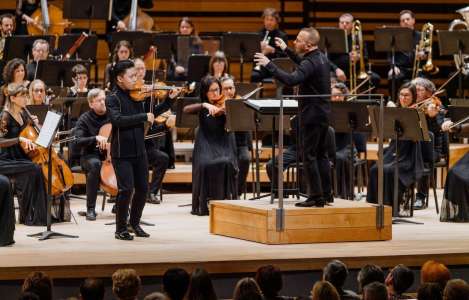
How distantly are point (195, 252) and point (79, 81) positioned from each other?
3578 mm

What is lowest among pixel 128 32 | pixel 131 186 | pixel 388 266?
pixel 388 266

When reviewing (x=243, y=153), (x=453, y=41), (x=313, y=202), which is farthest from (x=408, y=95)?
(x=453, y=41)

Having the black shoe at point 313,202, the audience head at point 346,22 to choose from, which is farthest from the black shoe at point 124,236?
the audience head at point 346,22

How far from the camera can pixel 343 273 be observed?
4953 mm

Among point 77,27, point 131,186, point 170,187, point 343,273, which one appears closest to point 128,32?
point 170,187

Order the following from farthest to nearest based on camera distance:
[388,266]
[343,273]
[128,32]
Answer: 1. [128,32]
2. [388,266]
3. [343,273]

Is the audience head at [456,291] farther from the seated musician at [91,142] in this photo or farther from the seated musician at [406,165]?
the seated musician at [91,142]

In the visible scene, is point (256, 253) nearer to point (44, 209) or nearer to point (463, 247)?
point (463, 247)

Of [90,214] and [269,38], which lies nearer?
[90,214]

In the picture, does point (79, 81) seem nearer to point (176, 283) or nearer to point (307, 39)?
point (307, 39)

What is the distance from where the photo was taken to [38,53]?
9.46 meters

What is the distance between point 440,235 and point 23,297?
3619 millimetres

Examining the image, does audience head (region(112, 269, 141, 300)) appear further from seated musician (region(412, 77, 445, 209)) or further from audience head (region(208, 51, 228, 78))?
audience head (region(208, 51, 228, 78))

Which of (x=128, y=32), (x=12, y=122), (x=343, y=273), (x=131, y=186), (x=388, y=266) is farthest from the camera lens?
(x=128, y=32)
